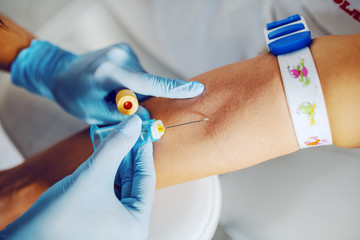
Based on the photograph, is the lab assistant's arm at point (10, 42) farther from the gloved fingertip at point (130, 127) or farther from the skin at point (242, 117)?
the gloved fingertip at point (130, 127)

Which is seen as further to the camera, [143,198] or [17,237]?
[143,198]

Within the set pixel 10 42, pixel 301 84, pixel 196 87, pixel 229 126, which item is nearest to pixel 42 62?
pixel 10 42

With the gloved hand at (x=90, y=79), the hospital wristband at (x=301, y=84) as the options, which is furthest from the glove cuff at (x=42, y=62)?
the hospital wristband at (x=301, y=84)

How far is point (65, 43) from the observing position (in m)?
1.43

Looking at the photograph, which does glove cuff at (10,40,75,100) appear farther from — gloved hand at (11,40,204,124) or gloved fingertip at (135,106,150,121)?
gloved fingertip at (135,106,150,121)

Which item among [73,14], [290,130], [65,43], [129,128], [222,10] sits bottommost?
[290,130]

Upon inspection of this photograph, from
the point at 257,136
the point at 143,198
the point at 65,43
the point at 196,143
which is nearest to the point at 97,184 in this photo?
the point at 143,198

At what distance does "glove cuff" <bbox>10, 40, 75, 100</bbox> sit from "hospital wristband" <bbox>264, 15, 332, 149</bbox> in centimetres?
90

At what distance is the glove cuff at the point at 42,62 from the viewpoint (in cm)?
113

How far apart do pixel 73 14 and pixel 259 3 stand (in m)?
1.00

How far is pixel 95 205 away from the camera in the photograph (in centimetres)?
69

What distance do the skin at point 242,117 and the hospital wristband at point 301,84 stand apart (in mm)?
26

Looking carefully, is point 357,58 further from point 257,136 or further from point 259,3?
point 259,3

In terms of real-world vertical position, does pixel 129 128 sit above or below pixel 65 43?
below
